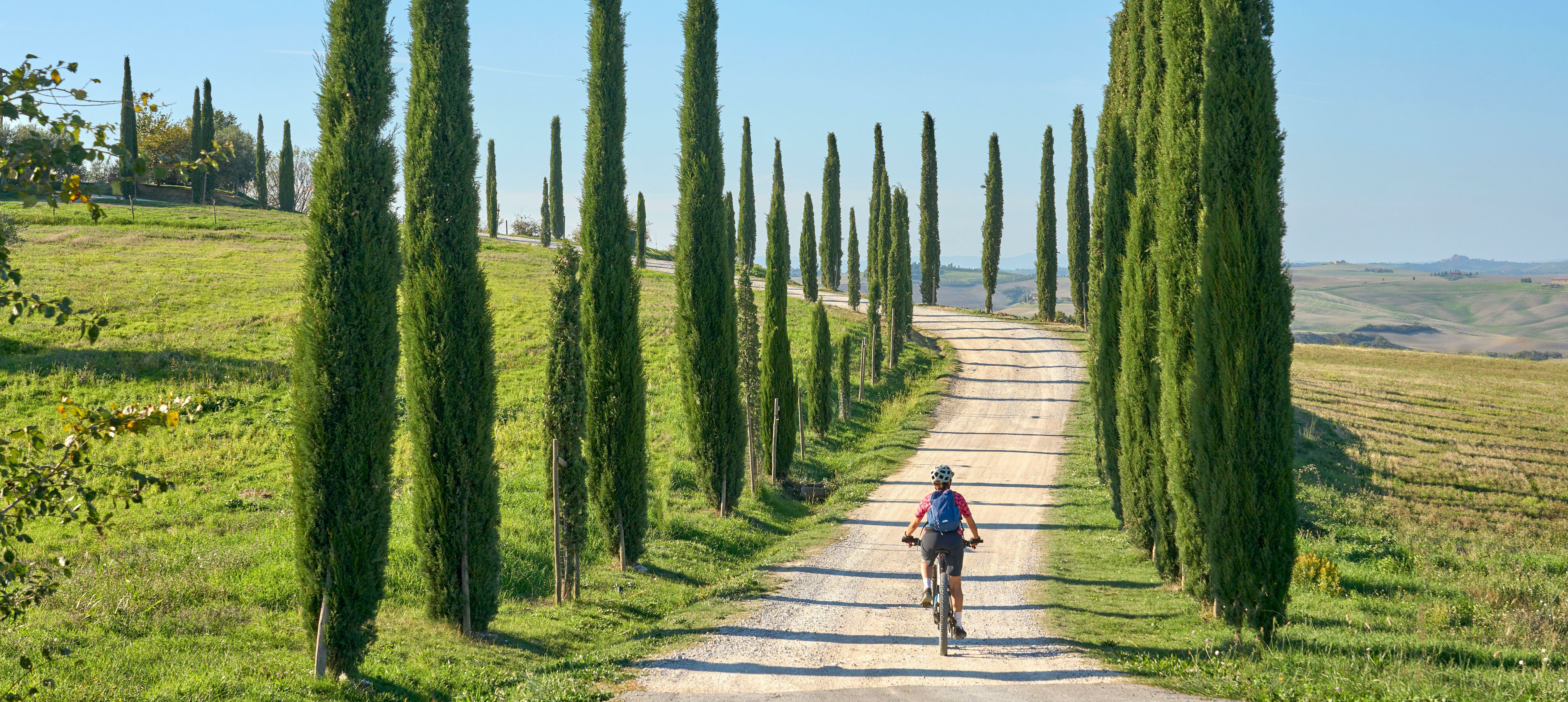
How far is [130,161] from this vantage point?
399 centimetres

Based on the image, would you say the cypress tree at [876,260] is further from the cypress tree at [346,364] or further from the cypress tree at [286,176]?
the cypress tree at [286,176]

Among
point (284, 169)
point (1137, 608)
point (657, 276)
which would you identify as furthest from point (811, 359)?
point (284, 169)

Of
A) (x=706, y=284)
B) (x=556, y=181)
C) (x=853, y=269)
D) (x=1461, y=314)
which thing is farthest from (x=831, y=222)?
(x=1461, y=314)

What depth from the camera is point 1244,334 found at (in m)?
9.68

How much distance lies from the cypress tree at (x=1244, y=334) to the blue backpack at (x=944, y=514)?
283 centimetres

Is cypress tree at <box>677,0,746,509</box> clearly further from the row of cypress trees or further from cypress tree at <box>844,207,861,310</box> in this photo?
cypress tree at <box>844,207,861,310</box>

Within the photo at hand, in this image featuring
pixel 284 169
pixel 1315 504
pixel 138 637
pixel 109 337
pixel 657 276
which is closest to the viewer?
pixel 138 637

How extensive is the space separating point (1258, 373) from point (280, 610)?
11846 millimetres

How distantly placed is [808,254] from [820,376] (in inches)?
1213

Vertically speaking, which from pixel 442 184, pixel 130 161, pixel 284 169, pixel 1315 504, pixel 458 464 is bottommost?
pixel 1315 504

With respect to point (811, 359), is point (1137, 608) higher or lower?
lower

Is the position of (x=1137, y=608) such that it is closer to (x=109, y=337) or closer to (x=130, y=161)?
(x=130, y=161)

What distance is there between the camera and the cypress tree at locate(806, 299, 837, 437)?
91.4 feet

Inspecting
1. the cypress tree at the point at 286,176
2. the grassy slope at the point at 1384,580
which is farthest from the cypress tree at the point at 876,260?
the cypress tree at the point at 286,176
